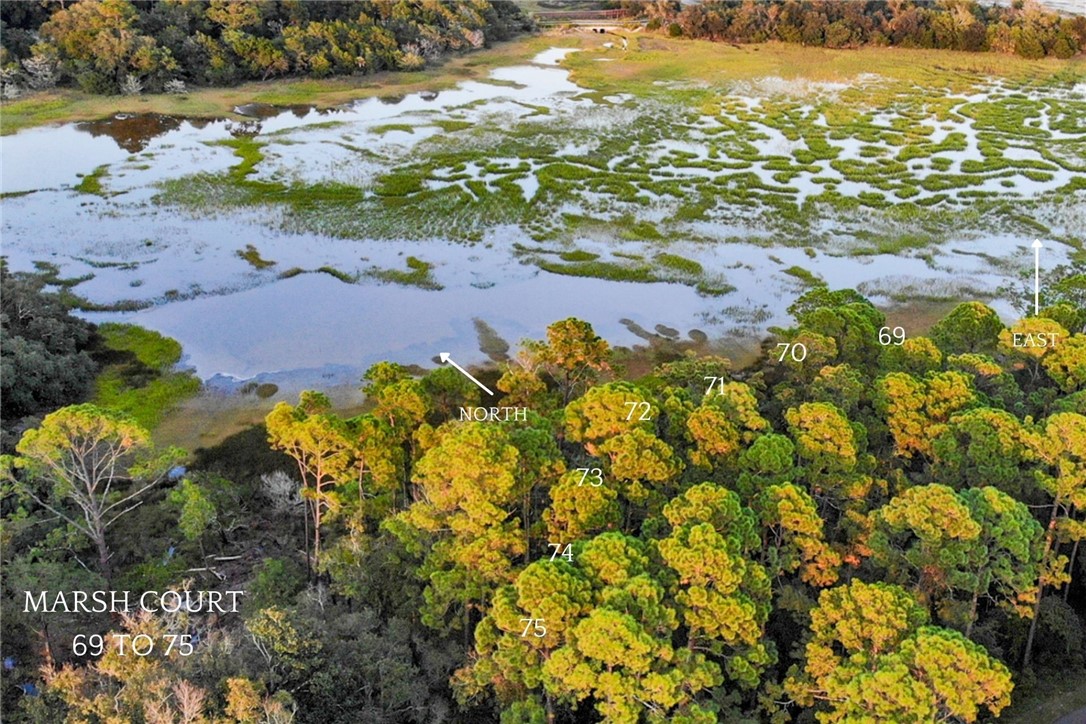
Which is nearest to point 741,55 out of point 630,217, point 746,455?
point 630,217


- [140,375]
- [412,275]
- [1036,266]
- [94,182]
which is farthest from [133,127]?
[1036,266]

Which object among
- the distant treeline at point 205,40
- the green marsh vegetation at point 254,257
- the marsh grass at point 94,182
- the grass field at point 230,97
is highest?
the distant treeline at point 205,40

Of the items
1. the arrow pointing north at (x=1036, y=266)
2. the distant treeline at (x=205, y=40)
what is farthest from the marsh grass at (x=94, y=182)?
the arrow pointing north at (x=1036, y=266)

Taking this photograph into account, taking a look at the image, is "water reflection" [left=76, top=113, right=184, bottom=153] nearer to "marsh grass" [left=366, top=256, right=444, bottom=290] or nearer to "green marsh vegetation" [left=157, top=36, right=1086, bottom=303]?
"green marsh vegetation" [left=157, top=36, right=1086, bottom=303]

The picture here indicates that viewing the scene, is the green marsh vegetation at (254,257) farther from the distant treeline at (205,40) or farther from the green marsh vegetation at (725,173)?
the distant treeline at (205,40)

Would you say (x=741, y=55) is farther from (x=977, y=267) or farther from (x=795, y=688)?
(x=795, y=688)

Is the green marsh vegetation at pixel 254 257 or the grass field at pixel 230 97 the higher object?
the grass field at pixel 230 97
